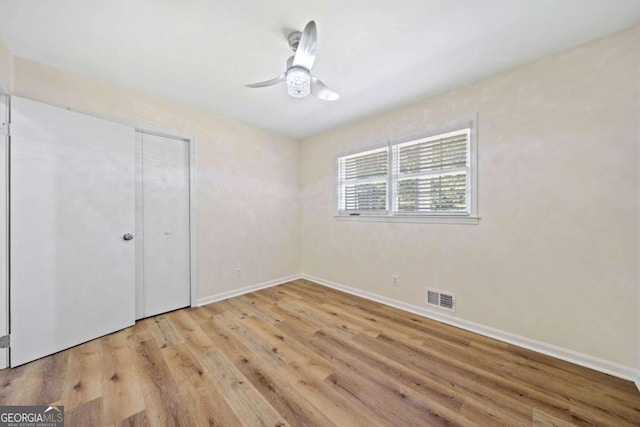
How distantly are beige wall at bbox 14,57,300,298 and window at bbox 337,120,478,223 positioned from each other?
3.57 ft

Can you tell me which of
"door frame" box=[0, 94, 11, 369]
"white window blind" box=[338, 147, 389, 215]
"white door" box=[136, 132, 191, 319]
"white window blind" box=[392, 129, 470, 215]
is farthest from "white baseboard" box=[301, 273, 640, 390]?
"door frame" box=[0, 94, 11, 369]

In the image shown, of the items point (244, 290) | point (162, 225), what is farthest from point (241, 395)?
point (162, 225)

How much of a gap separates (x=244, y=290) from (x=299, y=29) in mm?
3071

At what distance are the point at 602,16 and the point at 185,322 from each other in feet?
13.6

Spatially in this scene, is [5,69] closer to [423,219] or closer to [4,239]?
[4,239]

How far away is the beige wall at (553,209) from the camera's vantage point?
1678 millimetres

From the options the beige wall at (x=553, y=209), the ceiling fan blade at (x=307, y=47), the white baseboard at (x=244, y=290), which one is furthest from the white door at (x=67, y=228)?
the beige wall at (x=553, y=209)

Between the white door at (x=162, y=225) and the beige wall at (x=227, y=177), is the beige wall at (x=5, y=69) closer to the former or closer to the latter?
the beige wall at (x=227, y=177)

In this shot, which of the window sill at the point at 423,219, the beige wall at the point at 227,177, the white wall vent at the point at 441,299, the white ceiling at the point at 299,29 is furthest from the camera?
the white wall vent at the point at 441,299

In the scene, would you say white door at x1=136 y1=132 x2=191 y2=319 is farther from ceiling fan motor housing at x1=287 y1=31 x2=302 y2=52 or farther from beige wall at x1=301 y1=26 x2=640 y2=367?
beige wall at x1=301 y1=26 x2=640 y2=367

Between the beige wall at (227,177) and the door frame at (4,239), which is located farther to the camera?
the beige wall at (227,177)

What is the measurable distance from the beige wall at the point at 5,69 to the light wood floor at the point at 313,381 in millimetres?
2074

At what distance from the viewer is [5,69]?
69.9 inches

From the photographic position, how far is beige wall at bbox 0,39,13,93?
5.60 feet
